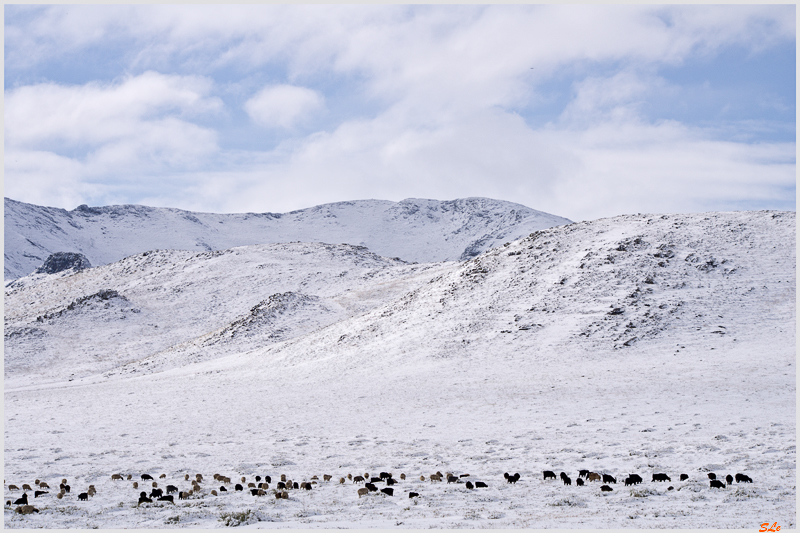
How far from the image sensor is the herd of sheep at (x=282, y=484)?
1056 centimetres

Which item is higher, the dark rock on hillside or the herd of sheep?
the dark rock on hillside

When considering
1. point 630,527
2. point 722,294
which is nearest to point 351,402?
point 630,527

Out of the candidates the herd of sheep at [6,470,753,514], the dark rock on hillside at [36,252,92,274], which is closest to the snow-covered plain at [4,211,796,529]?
the herd of sheep at [6,470,753,514]

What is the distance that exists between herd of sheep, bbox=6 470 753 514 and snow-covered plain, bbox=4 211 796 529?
0.21m

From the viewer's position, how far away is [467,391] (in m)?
24.3

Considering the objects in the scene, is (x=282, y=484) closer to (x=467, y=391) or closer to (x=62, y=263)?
(x=467, y=391)

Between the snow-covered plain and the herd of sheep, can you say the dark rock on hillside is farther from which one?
the herd of sheep

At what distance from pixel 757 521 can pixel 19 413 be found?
2545cm

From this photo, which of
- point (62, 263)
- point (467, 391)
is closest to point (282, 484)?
point (467, 391)

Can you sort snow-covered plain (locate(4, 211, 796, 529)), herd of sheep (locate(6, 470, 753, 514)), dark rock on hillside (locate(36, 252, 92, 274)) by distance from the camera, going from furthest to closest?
dark rock on hillside (locate(36, 252, 92, 274)) → herd of sheep (locate(6, 470, 753, 514)) → snow-covered plain (locate(4, 211, 796, 529))

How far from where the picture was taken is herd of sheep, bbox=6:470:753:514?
34.7 ft

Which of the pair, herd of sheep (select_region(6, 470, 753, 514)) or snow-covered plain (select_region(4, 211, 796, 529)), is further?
herd of sheep (select_region(6, 470, 753, 514))

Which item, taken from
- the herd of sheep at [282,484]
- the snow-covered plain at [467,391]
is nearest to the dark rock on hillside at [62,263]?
the snow-covered plain at [467,391]

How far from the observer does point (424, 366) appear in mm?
30234
